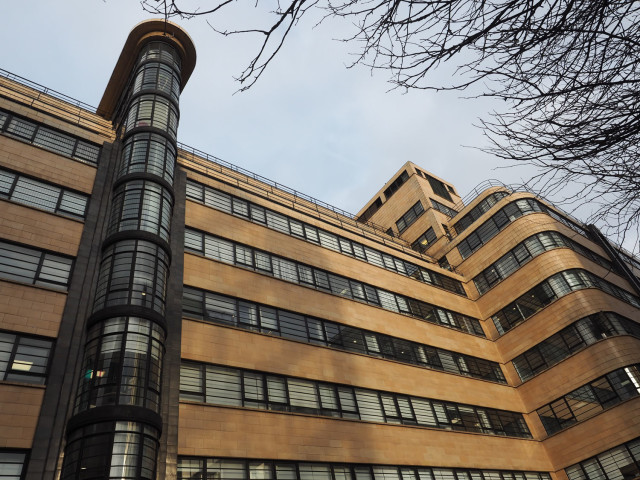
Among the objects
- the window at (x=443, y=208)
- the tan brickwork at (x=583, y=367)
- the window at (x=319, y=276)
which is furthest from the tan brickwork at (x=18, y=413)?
the window at (x=443, y=208)

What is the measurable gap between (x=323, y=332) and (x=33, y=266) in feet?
45.0

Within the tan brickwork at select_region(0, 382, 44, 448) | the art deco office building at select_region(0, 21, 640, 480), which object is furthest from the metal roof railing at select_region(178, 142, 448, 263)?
the tan brickwork at select_region(0, 382, 44, 448)

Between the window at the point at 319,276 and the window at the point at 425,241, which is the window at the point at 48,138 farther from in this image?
the window at the point at 425,241

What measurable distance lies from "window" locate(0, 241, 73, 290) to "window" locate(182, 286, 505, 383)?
4.97 metres

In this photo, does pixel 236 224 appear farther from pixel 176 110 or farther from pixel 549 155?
pixel 549 155

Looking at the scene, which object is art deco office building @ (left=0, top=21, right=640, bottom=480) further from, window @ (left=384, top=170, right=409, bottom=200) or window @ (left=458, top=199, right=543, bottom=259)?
window @ (left=384, top=170, right=409, bottom=200)

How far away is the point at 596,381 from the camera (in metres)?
25.2

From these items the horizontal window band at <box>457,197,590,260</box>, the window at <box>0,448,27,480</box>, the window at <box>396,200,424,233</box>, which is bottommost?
the window at <box>0,448,27,480</box>

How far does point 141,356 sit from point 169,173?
10.3m

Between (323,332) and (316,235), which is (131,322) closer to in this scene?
(323,332)

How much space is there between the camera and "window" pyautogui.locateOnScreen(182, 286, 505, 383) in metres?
20.1

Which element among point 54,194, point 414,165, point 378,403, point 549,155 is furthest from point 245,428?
point 414,165

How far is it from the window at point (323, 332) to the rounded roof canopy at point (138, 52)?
59.5 ft

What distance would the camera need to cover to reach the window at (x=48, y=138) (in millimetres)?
19906
